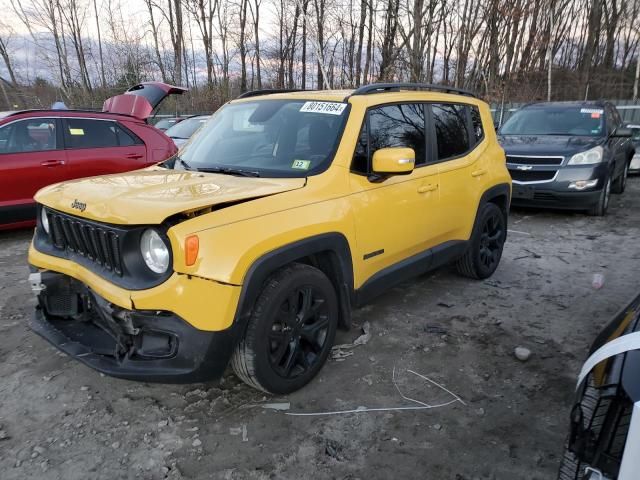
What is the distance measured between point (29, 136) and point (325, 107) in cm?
488

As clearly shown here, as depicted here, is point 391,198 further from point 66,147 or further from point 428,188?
point 66,147

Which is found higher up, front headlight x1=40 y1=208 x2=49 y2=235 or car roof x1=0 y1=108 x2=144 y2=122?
car roof x1=0 y1=108 x2=144 y2=122

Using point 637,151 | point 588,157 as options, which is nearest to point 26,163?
point 588,157

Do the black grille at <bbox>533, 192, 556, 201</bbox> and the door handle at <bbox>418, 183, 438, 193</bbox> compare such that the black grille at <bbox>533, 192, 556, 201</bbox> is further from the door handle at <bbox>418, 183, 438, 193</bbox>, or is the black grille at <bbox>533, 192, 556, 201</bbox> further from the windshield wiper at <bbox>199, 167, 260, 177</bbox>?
the windshield wiper at <bbox>199, 167, 260, 177</bbox>

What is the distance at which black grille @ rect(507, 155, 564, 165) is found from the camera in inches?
281

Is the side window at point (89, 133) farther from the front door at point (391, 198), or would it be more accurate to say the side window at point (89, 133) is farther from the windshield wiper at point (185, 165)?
the front door at point (391, 198)

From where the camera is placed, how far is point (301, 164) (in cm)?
302

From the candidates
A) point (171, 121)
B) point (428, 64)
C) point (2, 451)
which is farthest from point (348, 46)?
point (2, 451)

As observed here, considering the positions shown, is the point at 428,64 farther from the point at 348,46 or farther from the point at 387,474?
the point at 387,474

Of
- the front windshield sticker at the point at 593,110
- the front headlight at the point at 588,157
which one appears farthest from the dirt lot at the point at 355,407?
the front windshield sticker at the point at 593,110

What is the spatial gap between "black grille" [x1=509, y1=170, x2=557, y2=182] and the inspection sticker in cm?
514

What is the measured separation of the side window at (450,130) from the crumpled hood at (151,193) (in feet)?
5.46

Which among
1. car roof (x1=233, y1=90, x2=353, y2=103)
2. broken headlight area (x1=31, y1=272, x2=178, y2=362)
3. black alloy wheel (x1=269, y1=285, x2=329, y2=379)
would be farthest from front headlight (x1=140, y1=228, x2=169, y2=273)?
car roof (x1=233, y1=90, x2=353, y2=103)

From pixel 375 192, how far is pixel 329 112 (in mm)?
650
